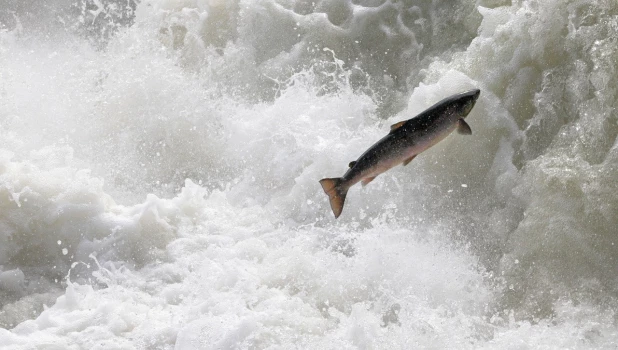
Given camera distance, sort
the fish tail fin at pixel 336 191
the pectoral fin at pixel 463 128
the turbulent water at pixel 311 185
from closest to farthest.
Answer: the pectoral fin at pixel 463 128 → the fish tail fin at pixel 336 191 → the turbulent water at pixel 311 185

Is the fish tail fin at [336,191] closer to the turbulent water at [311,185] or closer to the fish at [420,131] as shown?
the fish at [420,131]

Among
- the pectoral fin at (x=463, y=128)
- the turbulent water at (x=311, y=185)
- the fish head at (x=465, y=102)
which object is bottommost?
the pectoral fin at (x=463, y=128)

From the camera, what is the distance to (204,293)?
10.8 feet

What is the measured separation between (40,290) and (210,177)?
1.17 m

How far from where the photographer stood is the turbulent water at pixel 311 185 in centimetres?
311

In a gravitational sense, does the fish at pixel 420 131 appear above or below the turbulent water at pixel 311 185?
below

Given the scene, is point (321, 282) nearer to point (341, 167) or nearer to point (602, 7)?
point (341, 167)

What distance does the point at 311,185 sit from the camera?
13.2ft

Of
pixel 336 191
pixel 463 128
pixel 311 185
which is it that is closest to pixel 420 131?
pixel 463 128

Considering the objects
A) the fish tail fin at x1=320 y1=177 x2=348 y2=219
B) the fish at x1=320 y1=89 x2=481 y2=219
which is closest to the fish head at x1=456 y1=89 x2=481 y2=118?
the fish at x1=320 y1=89 x2=481 y2=219

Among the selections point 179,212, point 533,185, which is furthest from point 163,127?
point 533,185

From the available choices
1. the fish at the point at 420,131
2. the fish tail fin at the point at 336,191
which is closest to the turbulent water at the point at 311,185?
the fish tail fin at the point at 336,191

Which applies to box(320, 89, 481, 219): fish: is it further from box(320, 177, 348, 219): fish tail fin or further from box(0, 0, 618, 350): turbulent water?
box(0, 0, 618, 350): turbulent water

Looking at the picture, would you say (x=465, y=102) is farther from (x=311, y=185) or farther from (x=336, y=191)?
(x=311, y=185)
